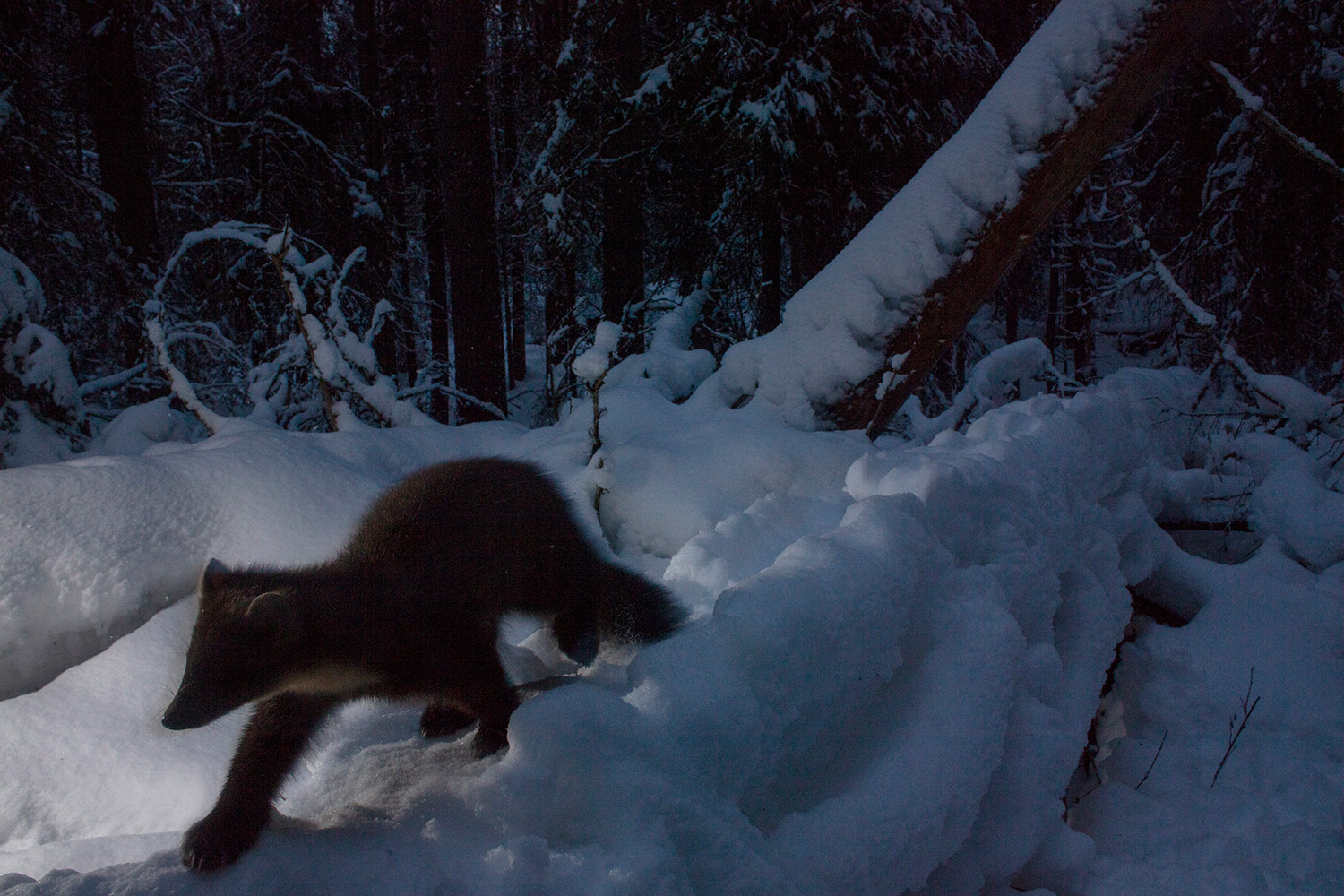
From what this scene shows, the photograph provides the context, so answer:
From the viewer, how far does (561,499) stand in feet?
6.99

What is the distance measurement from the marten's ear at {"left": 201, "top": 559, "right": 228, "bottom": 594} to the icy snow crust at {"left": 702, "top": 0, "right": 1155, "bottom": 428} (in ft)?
9.91

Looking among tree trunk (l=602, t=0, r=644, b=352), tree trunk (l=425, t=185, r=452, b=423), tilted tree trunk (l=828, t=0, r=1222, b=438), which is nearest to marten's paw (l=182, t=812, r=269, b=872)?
tilted tree trunk (l=828, t=0, r=1222, b=438)

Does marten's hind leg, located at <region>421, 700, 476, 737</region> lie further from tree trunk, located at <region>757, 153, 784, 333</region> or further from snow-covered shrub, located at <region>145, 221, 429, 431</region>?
tree trunk, located at <region>757, 153, 784, 333</region>

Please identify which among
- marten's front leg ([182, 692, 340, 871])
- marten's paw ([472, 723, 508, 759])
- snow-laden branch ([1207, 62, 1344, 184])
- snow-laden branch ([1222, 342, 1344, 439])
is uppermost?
snow-laden branch ([1207, 62, 1344, 184])

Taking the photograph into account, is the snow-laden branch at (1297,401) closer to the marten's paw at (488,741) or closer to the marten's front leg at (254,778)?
the marten's paw at (488,741)

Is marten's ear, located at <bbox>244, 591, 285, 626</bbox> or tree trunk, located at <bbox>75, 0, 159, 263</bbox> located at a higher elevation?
tree trunk, located at <bbox>75, 0, 159, 263</bbox>

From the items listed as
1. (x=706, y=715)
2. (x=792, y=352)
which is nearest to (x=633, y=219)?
(x=792, y=352)

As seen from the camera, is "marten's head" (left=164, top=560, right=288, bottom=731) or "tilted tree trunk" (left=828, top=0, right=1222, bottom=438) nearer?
"marten's head" (left=164, top=560, right=288, bottom=731)

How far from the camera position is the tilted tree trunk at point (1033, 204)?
3.81 metres

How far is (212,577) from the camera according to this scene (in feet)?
5.05

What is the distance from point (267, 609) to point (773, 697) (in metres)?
1.02

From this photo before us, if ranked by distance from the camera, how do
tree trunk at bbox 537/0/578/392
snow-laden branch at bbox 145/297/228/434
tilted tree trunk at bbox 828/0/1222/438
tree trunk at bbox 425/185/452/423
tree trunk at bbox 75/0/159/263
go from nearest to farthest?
tilted tree trunk at bbox 828/0/1222/438 < snow-laden branch at bbox 145/297/228/434 < tree trunk at bbox 75/0/159/263 < tree trunk at bbox 537/0/578/392 < tree trunk at bbox 425/185/452/423

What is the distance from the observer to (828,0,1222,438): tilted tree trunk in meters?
3.81

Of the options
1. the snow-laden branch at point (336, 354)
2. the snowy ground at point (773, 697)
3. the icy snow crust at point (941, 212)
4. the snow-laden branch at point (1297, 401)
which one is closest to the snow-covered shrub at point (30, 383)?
the snowy ground at point (773, 697)
